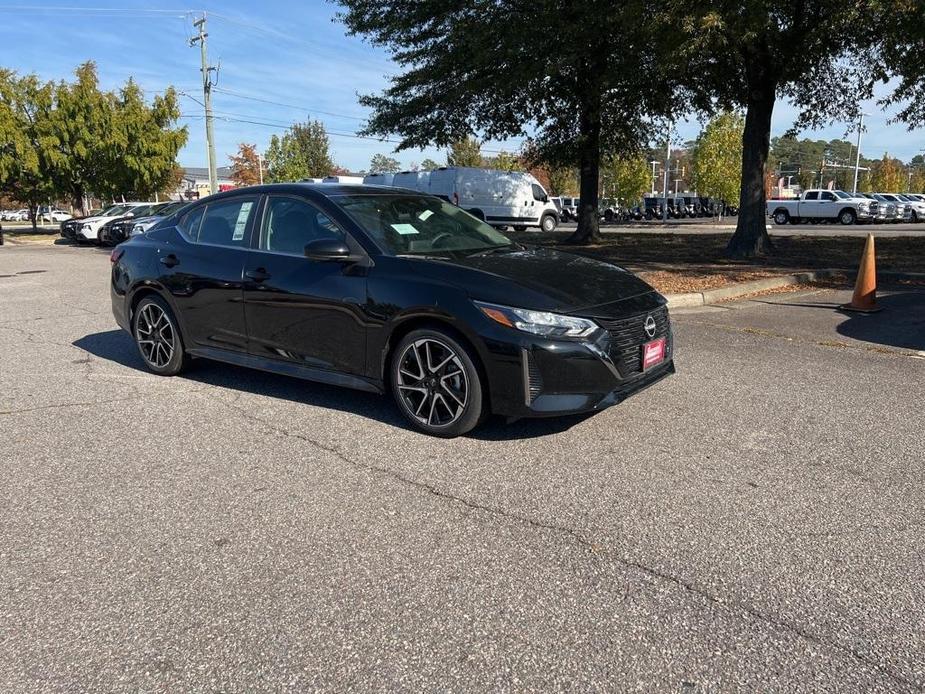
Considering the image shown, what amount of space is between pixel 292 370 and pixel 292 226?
Answer: 105 centimetres

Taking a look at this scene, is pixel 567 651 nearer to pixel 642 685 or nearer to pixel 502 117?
pixel 642 685

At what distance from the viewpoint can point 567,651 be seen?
2379 millimetres

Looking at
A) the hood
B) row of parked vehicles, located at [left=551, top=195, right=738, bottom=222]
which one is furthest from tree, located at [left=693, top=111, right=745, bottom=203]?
the hood

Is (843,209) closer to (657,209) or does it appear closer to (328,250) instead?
(657,209)

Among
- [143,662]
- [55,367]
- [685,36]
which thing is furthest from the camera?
[685,36]

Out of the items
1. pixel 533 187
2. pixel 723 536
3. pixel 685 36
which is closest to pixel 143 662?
pixel 723 536

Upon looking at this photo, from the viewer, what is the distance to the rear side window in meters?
5.48

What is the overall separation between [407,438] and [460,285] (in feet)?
3.34

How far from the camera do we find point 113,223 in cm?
2542

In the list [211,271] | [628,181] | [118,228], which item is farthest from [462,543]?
[628,181]

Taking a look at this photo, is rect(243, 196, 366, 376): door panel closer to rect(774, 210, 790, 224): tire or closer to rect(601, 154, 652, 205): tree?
rect(774, 210, 790, 224): tire

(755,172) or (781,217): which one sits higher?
(755,172)

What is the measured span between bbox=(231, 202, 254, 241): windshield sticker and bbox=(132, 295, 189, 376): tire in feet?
3.15

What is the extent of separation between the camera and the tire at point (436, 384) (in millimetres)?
4277
